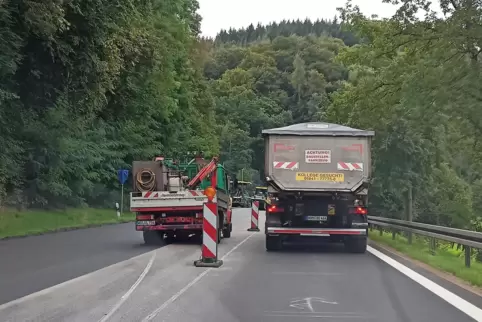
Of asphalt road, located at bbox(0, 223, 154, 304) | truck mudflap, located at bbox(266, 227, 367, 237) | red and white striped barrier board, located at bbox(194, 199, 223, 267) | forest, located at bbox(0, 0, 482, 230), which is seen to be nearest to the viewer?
asphalt road, located at bbox(0, 223, 154, 304)

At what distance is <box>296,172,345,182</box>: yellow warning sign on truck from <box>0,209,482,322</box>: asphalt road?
296 centimetres

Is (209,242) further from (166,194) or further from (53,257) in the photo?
(166,194)

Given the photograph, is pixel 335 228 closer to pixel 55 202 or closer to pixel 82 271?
pixel 82 271

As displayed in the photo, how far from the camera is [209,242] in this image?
14.7 meters

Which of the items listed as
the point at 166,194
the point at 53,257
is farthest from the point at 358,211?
the point at 53,257

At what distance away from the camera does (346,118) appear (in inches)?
1293

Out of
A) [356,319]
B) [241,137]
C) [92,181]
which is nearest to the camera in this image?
[356,319]

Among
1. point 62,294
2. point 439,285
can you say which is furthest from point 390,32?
point 62,294

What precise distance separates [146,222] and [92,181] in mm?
23575

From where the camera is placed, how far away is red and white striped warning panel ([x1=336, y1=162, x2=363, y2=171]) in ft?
60.3

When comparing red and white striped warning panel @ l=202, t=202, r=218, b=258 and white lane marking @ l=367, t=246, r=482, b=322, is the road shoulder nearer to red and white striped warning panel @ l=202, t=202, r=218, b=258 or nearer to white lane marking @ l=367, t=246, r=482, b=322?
white lane marking @ l=367, t=246, r=482, b=322

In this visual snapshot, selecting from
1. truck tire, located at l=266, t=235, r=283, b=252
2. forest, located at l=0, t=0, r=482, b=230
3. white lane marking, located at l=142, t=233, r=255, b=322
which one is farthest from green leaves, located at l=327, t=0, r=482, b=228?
white lane marking, located at l=142, t=233, r=255, b=322

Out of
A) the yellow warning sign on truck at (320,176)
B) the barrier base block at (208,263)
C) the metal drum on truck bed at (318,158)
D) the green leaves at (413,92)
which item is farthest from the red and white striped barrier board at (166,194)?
the green leaves at (413,92)

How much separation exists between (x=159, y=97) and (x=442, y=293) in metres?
32.6
